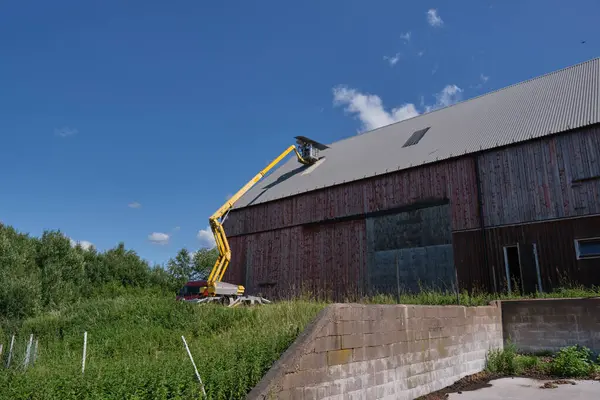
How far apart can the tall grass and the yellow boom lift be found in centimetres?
493

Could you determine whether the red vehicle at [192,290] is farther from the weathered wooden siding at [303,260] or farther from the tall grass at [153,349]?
the tall grass at [153,349]

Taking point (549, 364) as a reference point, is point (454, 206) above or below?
above

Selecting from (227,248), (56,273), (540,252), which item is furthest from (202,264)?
(540,252)

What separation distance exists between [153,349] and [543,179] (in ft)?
50.0

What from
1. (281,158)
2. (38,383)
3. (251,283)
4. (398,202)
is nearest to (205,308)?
(38,383)

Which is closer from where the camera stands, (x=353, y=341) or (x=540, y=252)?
(x=353, y=341)

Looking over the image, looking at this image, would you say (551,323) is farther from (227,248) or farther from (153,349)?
(227,248)

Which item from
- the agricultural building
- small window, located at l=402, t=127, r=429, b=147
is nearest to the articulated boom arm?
the agricultural building

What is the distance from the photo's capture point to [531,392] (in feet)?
29.3

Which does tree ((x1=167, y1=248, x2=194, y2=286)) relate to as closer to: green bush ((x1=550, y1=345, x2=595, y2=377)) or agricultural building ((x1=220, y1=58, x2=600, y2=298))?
agricultural building ((x1=220, y1=58, x2=600, y2=298))

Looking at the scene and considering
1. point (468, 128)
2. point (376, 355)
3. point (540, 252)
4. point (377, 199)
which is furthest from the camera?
point (377, 199)

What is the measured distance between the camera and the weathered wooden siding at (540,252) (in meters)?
15.7

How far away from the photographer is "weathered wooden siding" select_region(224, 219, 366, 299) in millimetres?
22119

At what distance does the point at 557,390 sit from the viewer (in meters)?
9.02
